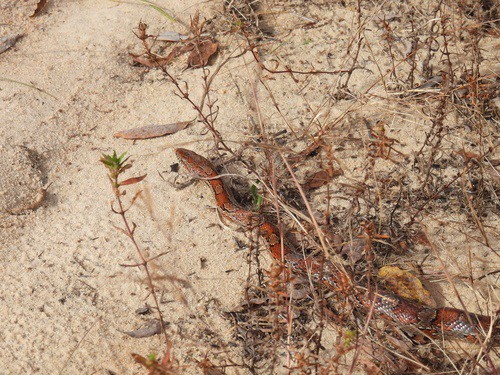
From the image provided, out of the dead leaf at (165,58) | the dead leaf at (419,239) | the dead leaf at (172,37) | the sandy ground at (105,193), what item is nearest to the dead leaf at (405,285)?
the sandy ground at (105,193)

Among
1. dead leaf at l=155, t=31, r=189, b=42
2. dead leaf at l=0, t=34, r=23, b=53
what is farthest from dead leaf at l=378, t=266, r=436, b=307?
dead leaf at l=0, t=34, r=23, b=53

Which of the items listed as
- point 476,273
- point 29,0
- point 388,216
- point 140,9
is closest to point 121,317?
point 388,216

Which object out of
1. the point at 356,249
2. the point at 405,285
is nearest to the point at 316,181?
the point at 356,249

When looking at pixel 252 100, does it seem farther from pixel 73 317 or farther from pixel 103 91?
pixel 73 317

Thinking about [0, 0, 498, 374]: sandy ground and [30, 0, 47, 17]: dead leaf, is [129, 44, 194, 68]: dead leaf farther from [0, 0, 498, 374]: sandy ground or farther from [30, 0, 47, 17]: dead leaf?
[30, 0, 47, 17]: dead leaf

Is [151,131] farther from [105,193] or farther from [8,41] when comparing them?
[8,41]

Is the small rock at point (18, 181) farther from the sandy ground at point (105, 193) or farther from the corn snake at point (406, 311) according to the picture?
the corn snake at point (406, 311)
